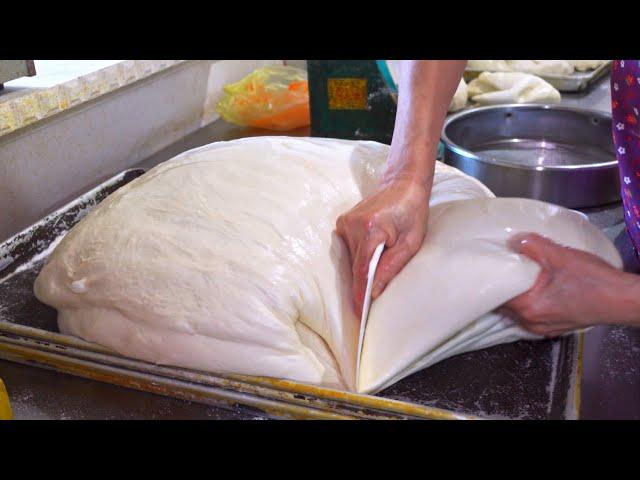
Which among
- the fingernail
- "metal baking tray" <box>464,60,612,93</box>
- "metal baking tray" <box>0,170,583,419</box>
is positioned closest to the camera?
"metal baking tray" <box>0,170,583,419</box>

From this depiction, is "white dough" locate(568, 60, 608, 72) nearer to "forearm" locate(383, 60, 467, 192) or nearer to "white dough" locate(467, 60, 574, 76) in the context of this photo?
"white dough" locate(467, 60, 574, 76)

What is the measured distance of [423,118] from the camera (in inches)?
43.1

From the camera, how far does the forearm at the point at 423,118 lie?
1.09 meters

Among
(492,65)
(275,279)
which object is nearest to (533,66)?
(492,65)

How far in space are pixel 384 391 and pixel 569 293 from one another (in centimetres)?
30

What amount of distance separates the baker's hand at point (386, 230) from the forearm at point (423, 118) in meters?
0.03

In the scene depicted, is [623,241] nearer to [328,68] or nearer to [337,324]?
[337,324]

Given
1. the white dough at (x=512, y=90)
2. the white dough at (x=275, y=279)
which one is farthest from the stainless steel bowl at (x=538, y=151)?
the white dough at (x=275, y=279)

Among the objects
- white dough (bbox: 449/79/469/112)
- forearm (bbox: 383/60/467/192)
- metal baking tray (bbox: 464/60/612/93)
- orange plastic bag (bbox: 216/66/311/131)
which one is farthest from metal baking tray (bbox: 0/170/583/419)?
metal baking tray (bbox: 464/60/612/93)

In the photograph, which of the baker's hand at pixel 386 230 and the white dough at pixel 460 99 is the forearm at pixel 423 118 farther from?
the white dough at pixel 460 99

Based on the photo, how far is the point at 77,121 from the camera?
1663mm

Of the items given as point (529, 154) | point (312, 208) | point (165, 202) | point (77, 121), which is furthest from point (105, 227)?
point (529, 154)

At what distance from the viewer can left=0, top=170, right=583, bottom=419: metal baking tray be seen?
918mm

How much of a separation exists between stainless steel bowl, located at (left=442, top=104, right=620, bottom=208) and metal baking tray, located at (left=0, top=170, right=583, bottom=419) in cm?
52
